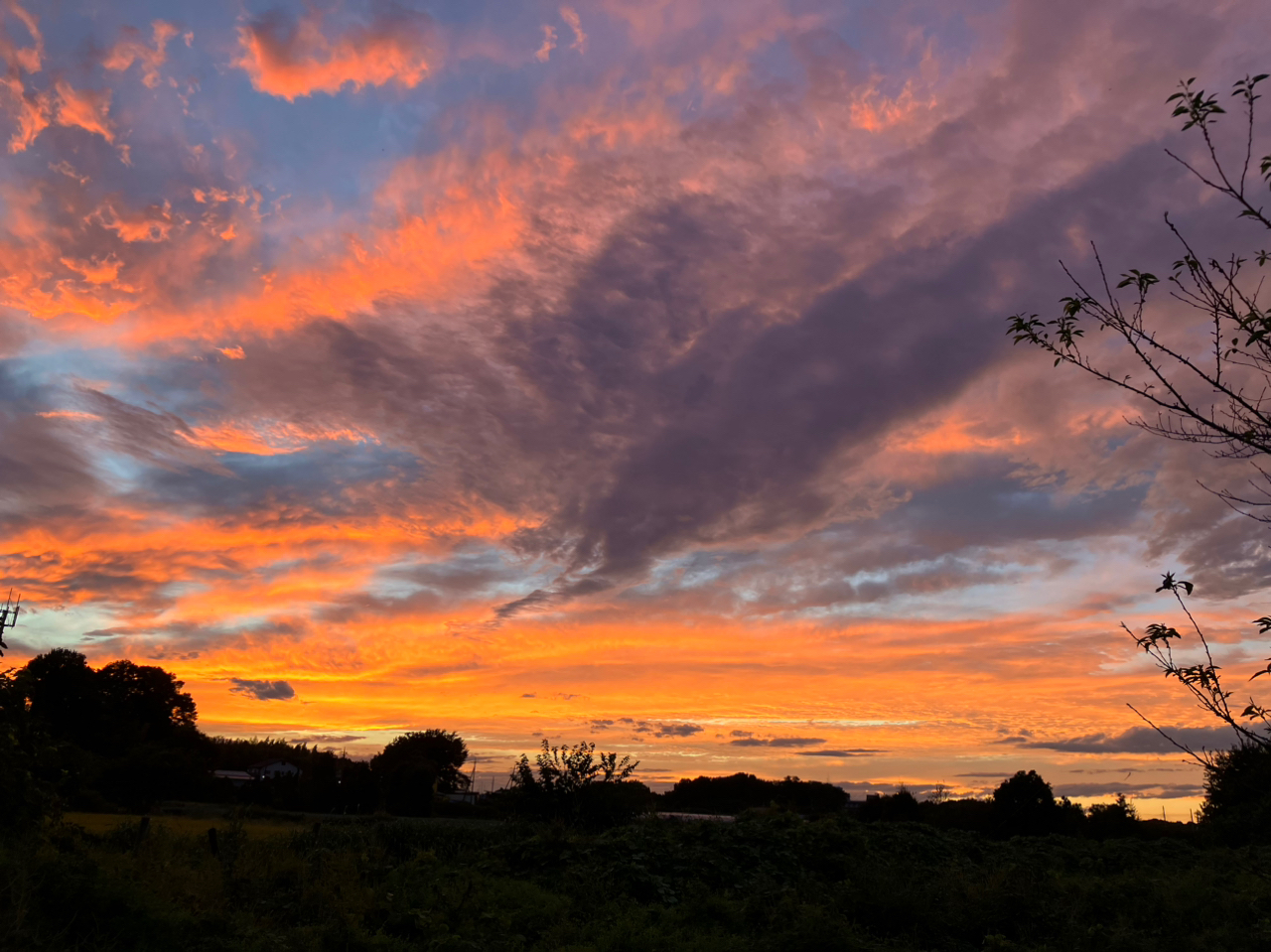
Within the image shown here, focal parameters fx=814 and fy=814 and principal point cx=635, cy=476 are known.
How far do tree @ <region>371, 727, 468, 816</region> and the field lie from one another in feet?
100

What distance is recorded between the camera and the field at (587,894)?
39.2ft

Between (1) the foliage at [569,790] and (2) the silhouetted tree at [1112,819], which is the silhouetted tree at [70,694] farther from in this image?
(2) the silhouetted tree at [1112,819]

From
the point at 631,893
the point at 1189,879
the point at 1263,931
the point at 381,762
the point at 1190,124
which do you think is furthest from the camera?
the point at 381,762

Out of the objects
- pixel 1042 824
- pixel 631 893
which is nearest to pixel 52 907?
pixel 631 893

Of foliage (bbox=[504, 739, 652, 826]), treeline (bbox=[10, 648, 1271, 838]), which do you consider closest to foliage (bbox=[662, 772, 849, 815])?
treeline (bbox=[10, 648, 1271, 838])

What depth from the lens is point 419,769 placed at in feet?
178

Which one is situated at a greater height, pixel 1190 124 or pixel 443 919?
pixel 1190 124

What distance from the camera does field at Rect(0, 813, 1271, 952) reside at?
11961mm

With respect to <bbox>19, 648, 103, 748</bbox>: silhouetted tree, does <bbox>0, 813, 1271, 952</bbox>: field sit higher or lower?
lower

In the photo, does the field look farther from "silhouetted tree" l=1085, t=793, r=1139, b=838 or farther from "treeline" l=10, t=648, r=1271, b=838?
"silhouetted tree" l=1085, t=793, r=1139, b=838

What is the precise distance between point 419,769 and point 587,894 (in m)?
41.1

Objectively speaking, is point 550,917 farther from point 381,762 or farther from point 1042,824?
point 381,762

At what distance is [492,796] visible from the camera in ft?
87.6

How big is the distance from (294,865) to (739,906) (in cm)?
897
